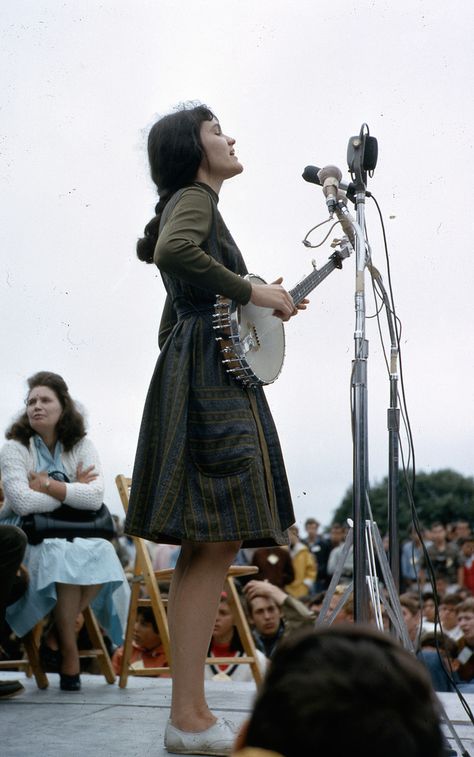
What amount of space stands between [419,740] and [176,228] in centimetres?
187

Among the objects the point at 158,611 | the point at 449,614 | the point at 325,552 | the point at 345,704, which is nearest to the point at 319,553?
the point at 325,552

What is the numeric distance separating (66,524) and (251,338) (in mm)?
2045

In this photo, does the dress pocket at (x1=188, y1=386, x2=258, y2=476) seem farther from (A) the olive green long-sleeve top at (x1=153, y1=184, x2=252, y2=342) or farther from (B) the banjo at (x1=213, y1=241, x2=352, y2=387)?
(A) the olive green long-sleeve top at (x1=153, y1=184, x2=252, y2=342)

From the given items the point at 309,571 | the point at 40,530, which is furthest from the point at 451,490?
the point at 40,530

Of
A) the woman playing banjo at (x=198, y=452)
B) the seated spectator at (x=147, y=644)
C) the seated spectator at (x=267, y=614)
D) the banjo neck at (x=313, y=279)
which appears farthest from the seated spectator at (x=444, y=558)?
the woman playing banjo at (x=198, y=452)

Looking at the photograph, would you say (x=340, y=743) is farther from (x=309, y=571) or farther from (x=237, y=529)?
(x=309, y=571)

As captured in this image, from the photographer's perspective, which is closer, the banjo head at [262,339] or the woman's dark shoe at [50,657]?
the banjo head at [262,339]

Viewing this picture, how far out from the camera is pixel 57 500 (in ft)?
14.0

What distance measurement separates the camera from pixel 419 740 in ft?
2.65

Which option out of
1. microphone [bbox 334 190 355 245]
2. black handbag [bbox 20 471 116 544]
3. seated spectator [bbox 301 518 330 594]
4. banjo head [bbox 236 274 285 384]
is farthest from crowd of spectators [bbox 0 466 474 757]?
seated spectator [bbox 301 518 330 594]

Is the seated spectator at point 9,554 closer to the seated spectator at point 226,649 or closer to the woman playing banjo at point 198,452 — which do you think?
the woman playing banjo at point 198,452

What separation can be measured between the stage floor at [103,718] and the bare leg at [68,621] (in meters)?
0.13

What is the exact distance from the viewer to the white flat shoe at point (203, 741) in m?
2.43

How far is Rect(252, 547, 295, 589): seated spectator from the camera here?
7.00m
